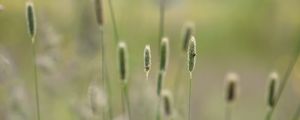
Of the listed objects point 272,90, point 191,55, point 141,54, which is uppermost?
point 191,55

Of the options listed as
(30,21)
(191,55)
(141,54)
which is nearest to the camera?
(191,55)

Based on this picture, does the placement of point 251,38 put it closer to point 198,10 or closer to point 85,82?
point 198,10

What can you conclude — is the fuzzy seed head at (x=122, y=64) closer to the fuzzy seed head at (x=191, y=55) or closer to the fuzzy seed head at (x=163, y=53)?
the fuzzy seed head at (x=163, y=53)

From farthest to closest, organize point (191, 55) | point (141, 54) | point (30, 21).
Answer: point (141, 54) → point (30, 21) → point (191, 55)

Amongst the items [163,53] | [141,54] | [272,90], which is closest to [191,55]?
[163,53]

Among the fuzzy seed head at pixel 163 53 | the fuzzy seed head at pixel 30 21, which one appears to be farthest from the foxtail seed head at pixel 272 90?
the fuzzy seed head at pixel 30 21

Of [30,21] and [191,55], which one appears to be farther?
[30,21]

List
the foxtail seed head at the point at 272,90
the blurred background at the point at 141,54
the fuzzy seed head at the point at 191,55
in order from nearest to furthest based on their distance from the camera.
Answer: the fuzzy seed head at the point at 191,55 → the foxtail seed head at the point at 272,90 → the blurred background at the point at 141,54

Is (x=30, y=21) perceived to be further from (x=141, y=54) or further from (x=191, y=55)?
(x=141, y=54)
